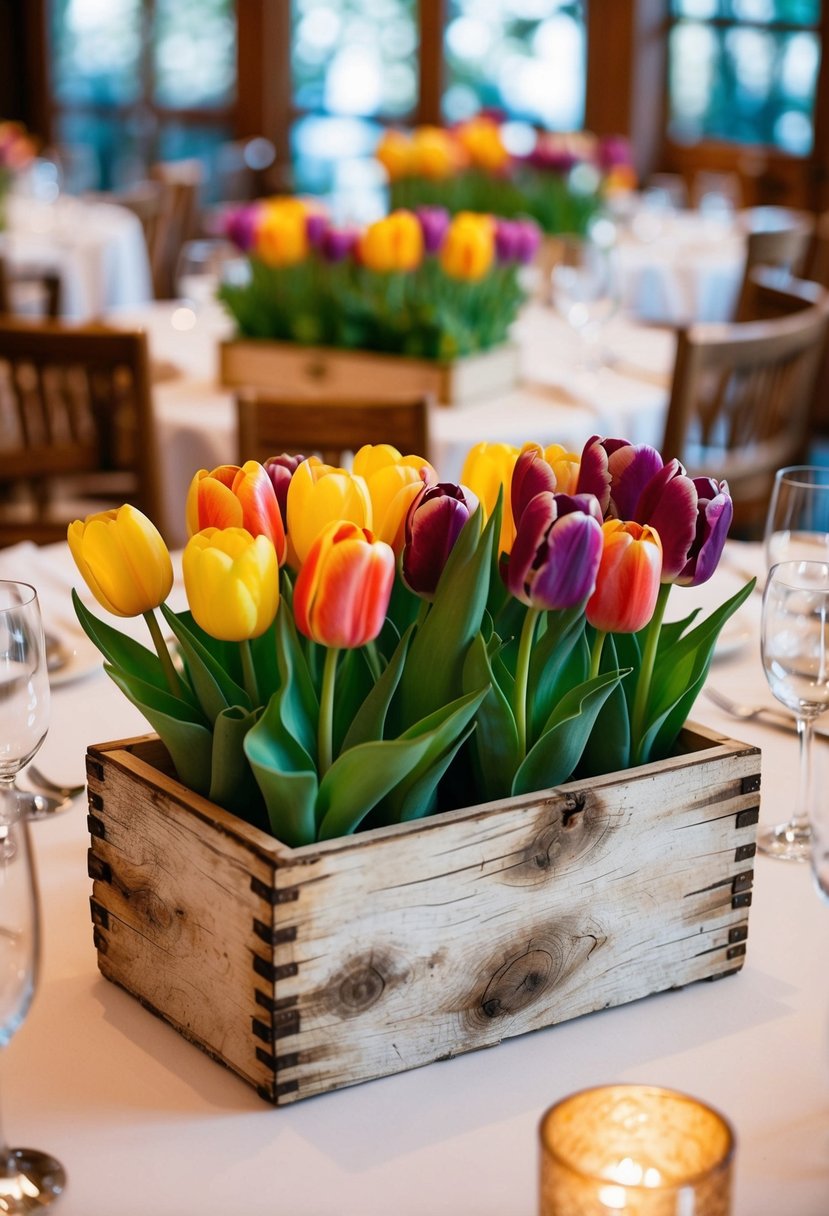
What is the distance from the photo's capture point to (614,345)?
306 centimetres

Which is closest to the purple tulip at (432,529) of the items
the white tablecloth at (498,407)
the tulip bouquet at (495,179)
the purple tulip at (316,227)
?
the white tablecloth at (498,407)

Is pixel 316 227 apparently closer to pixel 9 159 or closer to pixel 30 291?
pixel 30 291

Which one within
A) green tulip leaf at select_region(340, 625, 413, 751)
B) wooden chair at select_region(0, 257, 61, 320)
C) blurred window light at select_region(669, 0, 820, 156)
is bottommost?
wooden chair at select_region(0, 257, 61, 320)

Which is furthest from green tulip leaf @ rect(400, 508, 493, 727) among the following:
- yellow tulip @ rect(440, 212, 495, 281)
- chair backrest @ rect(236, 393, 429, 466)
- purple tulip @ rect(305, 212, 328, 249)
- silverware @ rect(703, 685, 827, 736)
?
purple tulip @ rect(305, 212, 328, 249)

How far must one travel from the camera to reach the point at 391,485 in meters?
A: 0.86

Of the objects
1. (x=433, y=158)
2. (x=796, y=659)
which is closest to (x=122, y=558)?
(x=796, y=659)

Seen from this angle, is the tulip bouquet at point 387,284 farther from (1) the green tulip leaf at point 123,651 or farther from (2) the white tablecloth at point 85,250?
(2) the white tablecloth at point 85,250

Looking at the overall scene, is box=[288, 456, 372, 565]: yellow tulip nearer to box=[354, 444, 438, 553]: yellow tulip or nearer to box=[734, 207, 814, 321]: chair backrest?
box=[354, 444, 438, 553]: yellow tulip

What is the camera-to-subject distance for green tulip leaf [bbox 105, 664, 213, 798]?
813 mm

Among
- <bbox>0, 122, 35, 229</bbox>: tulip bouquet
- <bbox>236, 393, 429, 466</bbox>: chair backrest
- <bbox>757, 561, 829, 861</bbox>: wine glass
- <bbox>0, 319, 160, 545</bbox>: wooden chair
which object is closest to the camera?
<bbox>757, 561, 829, 861</bbox>: wine glass

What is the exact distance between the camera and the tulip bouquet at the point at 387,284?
2520 millimetres

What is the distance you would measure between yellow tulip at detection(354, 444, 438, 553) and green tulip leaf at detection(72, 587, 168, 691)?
15cm

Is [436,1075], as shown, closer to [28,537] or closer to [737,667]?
[737,667]

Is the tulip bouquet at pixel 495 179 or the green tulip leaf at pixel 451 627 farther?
the tulip bouquet at pixel 495 179
